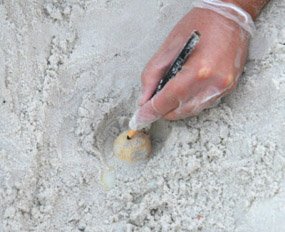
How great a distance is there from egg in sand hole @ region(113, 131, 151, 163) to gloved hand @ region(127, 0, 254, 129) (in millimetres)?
60

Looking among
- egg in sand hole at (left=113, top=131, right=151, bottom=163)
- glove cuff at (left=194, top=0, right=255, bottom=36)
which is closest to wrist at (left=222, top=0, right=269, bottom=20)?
glove cuff at (left=194, top=0, right=255, bottom=36)

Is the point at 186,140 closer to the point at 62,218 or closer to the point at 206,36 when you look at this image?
the point at 206,36

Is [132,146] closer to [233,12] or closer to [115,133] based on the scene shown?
[115,133]

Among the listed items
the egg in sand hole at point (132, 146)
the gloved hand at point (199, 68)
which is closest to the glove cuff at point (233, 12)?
the gloved hand at point (199, 68)

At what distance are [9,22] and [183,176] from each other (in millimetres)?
760

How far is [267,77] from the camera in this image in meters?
1.69

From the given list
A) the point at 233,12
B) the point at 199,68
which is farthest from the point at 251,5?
the point at 199,68

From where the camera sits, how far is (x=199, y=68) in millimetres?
1608

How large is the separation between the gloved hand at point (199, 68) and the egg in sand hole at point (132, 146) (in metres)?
0.06

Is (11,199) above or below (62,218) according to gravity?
above

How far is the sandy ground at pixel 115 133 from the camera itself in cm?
159

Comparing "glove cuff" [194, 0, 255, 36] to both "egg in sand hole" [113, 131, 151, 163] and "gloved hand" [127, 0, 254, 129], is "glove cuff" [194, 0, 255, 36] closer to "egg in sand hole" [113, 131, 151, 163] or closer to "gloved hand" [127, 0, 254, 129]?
"gloved hand" [127, 0, 254, 129]

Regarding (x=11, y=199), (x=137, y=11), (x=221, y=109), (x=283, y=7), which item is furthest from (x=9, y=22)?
(x=283, y=7)

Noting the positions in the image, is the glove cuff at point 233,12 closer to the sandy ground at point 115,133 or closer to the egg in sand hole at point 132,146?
the sandy ground at point 115,133
